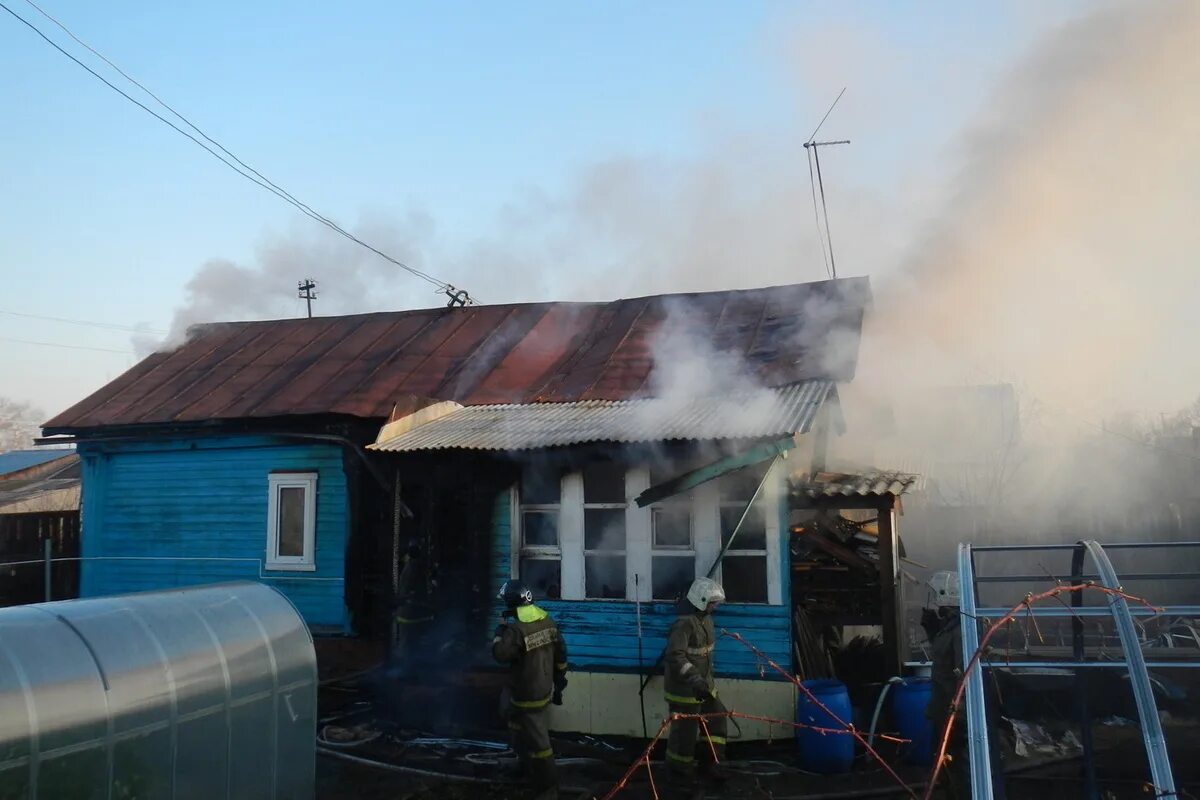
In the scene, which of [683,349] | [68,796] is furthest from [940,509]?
[68,796]

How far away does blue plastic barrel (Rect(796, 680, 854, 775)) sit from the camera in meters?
7.89

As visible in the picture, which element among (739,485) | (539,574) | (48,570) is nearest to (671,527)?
(739,485)

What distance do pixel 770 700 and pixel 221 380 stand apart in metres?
10.4

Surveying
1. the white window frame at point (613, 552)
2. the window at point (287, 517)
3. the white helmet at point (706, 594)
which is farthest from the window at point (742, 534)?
the window at point (287, 517)

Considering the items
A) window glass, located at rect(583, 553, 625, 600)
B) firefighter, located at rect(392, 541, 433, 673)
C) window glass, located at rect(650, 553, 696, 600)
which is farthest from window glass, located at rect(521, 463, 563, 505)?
firefighter, located at rect(392, 541, 433, 673)

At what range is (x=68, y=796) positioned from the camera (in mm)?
4508

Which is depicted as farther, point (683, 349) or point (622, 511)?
point (683, 349)

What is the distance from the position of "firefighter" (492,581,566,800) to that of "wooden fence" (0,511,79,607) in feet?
36.9

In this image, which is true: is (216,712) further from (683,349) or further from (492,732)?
(683,349)

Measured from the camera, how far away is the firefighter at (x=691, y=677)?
7.66m

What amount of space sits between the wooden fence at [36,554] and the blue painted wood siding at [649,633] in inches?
415

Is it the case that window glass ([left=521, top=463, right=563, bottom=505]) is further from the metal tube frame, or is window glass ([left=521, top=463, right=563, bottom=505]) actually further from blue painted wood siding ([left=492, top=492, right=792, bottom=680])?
the metal tube frame

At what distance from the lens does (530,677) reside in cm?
748

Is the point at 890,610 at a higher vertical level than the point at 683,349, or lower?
lower
